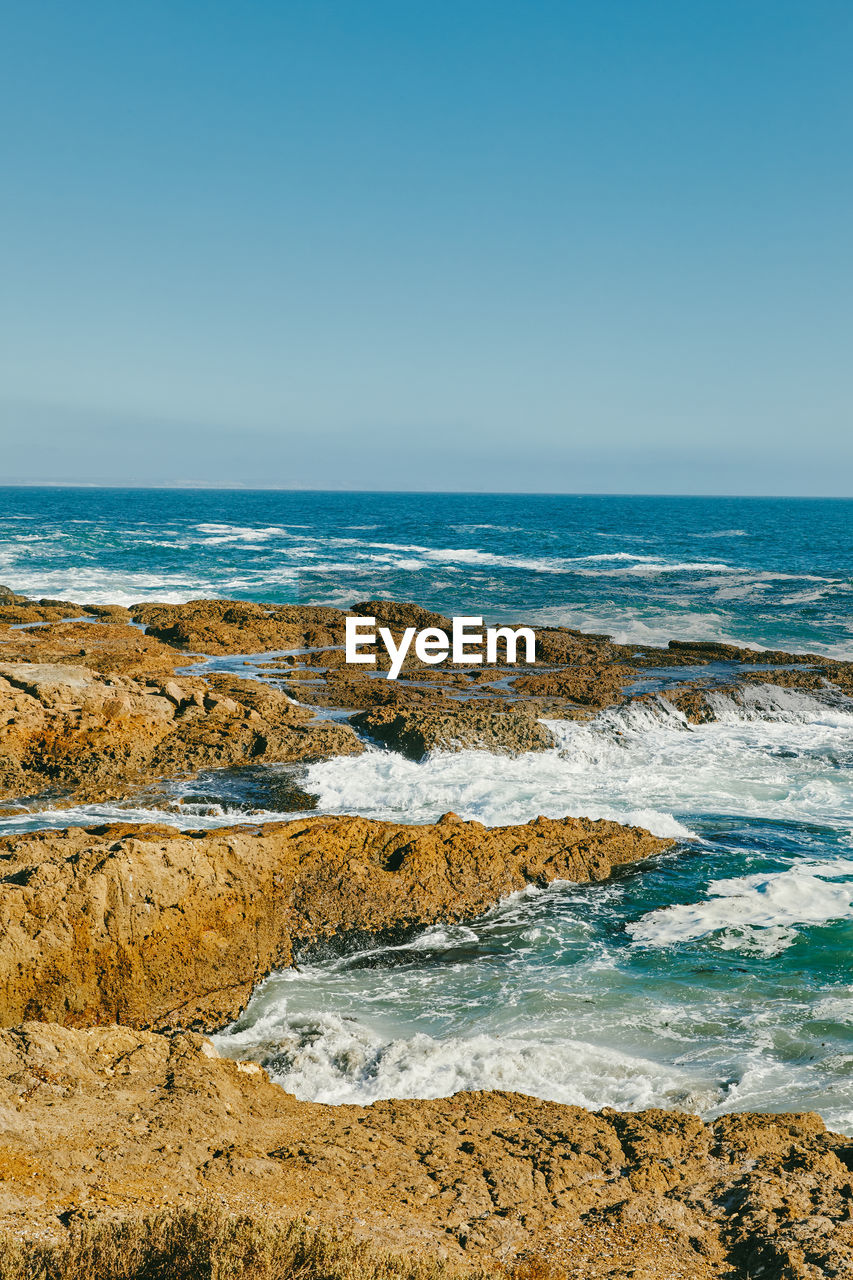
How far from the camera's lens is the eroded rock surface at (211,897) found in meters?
7.69

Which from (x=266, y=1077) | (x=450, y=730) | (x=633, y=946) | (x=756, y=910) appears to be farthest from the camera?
(x=450, y=730)

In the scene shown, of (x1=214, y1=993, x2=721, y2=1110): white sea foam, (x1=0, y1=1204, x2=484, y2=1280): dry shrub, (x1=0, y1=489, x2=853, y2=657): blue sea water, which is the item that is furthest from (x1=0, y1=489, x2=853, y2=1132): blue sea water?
(x1=0, y1=489, x2=853, y2=657): blue sea water

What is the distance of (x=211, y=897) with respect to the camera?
8.63 meters

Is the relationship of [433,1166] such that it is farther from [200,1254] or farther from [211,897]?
[211,897]

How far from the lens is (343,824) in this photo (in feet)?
34.1

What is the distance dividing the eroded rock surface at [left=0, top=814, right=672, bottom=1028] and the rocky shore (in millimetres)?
23

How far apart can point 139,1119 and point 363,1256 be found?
2058 mm

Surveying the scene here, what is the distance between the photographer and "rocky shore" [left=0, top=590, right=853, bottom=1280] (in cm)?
485

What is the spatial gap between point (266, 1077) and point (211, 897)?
2360 mm

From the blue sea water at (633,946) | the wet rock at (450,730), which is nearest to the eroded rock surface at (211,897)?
the blue sea water at (633,946)

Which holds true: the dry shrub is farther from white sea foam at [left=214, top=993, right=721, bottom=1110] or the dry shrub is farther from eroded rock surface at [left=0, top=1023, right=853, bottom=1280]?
white sea foam at [left=214, top=993, right=721, bottom=1110]

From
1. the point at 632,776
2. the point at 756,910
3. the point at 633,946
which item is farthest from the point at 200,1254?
the point at 632,776

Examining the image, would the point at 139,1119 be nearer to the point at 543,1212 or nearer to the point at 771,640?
the point at 543,1212

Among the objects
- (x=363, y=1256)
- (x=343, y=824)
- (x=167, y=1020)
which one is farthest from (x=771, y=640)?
(x=363, y=1256)
